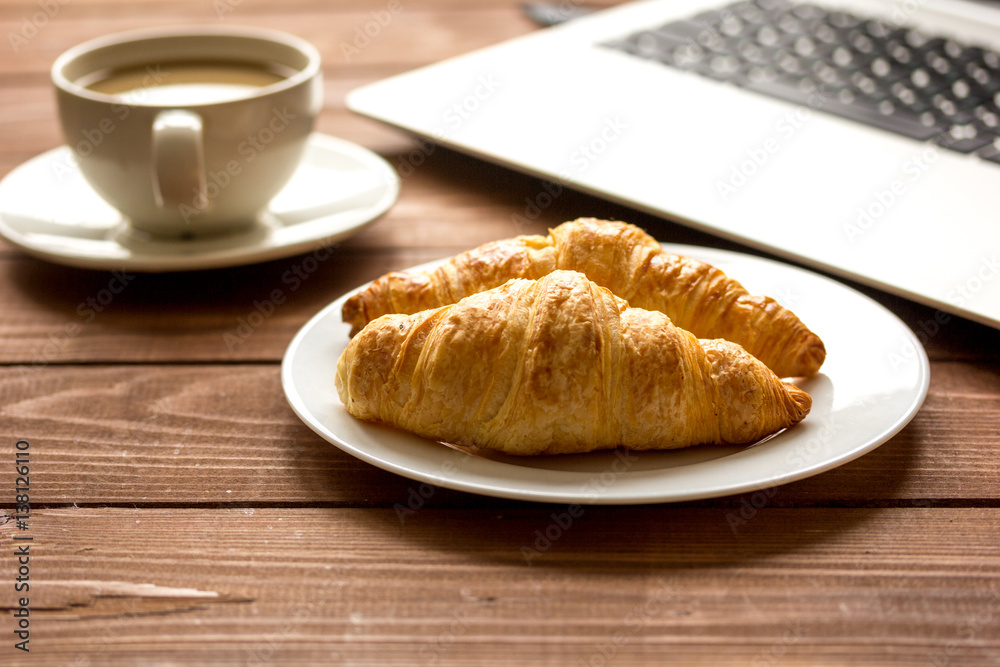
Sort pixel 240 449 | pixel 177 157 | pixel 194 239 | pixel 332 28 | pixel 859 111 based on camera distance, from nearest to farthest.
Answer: pixel 240 449 → pixel 177 157 → pixel 194 239 → pixel 859 111 → pixel 332 28

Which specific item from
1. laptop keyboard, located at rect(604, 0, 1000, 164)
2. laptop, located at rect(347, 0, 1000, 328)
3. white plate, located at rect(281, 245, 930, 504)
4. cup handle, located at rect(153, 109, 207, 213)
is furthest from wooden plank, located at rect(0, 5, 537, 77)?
white plate, located at rect(281, 245, 930, 504)

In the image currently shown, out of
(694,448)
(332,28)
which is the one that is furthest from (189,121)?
(332,28)

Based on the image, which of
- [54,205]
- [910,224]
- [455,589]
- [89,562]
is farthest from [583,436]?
[54,205]

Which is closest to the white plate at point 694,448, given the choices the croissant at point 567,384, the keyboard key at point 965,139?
the croissant at point 567,384

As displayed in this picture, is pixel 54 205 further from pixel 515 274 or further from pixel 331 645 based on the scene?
pixel 331 645

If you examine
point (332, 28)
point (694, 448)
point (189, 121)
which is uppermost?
point (189, 121)

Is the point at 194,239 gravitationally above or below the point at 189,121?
below

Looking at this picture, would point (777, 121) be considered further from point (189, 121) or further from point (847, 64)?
point (189, 121)

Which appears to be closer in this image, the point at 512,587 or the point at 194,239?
the point at 512,587
